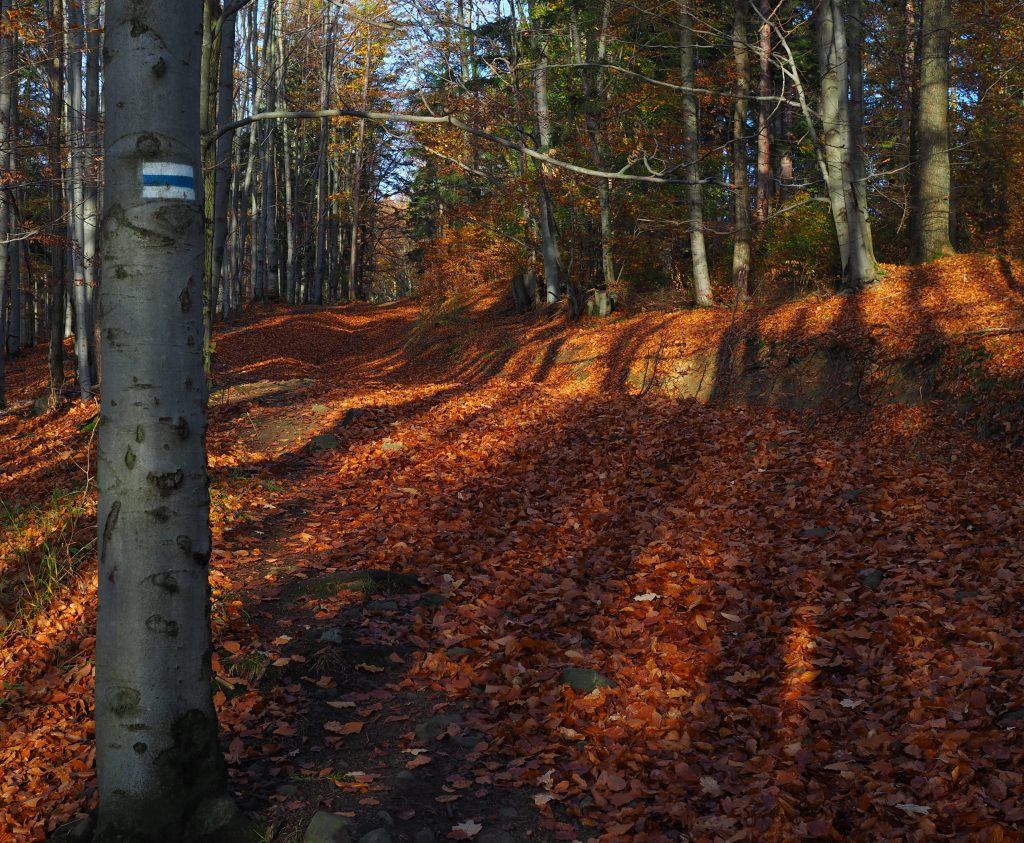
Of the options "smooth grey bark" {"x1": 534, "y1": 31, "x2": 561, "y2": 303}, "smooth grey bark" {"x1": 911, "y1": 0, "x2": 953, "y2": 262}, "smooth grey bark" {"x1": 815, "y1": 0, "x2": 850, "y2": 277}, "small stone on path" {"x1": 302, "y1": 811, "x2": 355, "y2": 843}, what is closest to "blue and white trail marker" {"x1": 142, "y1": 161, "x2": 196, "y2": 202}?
"small stone on path" {"x1": 302, "y1": 811, "x2": 355, "y2": 843}

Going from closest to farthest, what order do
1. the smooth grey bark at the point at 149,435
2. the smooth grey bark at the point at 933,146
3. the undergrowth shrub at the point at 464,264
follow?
1. the smooth grey bark at the point at 149,435
2. the smooth grey bark at the point at 933,146
3. the undergrowth shrub at the point at 464,264

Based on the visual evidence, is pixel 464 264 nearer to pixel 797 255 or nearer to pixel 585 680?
pixel 797 255

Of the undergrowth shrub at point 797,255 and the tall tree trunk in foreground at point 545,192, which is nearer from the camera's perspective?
the undergrowth shrub at point 797,255

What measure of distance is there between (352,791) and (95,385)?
623 inches

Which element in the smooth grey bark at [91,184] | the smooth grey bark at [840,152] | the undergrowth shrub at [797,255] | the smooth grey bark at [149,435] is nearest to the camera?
the smooth grey bark at [149,435]

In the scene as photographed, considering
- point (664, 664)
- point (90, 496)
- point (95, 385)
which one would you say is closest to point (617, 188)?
point (95, 385)

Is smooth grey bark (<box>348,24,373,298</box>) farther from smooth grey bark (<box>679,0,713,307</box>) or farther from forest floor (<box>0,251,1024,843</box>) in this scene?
forest floor (<box>0,251,1024,843</box>)

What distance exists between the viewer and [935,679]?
4.57 meters

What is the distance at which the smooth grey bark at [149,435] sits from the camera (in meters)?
3.10

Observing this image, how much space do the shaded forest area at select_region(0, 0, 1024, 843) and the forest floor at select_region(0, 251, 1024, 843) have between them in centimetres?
3

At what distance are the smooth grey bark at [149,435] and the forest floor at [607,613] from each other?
696 mm

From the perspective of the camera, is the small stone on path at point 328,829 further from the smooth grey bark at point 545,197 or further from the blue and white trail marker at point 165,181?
the smooth grey bark at point 545,197

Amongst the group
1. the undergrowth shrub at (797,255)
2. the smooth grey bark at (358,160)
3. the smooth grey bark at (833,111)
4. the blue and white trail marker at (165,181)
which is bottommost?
the blue and white trail marker at (165,181)


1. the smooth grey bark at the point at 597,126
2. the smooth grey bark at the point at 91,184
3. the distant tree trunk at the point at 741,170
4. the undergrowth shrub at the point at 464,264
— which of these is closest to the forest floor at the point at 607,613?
the smooth grey bark at the point at 91,184
